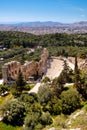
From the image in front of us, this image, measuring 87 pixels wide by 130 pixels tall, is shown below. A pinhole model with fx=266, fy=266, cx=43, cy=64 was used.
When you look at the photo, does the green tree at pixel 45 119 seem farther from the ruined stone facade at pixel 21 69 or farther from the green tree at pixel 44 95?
the ruined stone facade at pixel 21 69

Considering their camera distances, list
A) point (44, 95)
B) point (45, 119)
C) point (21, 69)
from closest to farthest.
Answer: point (45, 119), point (44, 95), point (21, 69)

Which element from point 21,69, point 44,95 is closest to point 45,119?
point 44,95

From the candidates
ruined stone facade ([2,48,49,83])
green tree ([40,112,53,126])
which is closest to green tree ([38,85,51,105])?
green tree ([40,112,53,126])

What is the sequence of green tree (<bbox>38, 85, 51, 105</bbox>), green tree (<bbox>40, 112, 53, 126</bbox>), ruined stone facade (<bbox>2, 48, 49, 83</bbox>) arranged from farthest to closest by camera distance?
ruined stone facade (<bbox>2, 48, 49, 83</bbox>) < green tree (<bbox>38, 85, 51, 105</bbox>) < green tree (<bbox>40, 112, 53, 126</bbox>)

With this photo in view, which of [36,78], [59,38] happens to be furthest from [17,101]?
[59,38]

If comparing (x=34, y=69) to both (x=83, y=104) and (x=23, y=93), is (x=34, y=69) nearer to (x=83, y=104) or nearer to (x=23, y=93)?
(x=23, y=93)

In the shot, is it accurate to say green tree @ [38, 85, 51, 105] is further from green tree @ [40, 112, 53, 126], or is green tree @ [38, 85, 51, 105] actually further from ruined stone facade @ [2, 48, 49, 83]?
ruined stone facade @ [2, 48, 49, 83]

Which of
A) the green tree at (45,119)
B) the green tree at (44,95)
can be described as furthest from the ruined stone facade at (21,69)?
the green tree at (45,119)

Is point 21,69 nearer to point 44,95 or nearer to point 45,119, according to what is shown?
point 44,95

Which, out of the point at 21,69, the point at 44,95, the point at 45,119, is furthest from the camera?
the point at 21,69
